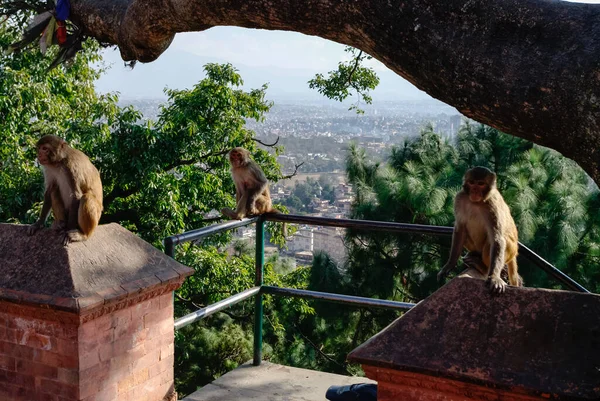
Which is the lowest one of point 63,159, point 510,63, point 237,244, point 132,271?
point 237,244

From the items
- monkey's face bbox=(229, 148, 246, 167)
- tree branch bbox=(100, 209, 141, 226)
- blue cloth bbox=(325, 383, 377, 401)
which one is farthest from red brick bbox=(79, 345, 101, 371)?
tree branch bbox=(100, 209, 141, 226)

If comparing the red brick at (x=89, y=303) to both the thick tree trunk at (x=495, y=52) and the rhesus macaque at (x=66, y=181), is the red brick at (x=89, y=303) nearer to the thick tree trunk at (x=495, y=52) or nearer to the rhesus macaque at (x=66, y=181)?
the rhesus macaque at (x=66, y=181)

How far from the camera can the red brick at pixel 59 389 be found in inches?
116

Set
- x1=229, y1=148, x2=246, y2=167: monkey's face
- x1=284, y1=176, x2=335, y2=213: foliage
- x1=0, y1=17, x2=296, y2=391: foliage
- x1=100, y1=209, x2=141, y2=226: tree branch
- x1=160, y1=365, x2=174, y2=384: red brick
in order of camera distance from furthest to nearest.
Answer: x1=284, y1=176, x2=335, y2=213: foliage, x1=100, y1=209, x2=141, y2=226: tree branch, x1=0, y1=17, x2=296, y2=391: foliage, x1=229, y1=148, x2=246, y2=167: monkey's face, x1=160, y1=365, x2=174, y2=384: red brick

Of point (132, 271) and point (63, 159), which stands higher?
point (63, 159)

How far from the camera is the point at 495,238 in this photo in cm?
315

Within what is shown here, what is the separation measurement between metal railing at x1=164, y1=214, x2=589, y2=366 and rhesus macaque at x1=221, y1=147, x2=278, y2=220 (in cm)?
271

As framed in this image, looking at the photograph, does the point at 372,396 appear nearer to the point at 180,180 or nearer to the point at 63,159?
the point at 63,159

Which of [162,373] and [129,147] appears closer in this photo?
[162,373]

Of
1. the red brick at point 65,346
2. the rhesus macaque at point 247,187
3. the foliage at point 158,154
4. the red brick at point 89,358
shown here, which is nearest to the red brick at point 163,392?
the red brick at point 89,358

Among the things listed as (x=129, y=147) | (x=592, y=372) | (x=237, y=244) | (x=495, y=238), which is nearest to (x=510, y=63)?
(x=592, y=372)

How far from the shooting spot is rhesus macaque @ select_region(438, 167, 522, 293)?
10.6 feet

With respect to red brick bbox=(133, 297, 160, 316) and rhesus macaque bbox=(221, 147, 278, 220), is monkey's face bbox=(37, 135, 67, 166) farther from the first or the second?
rhesus macaque bbox=(221, 147, 278, 220)

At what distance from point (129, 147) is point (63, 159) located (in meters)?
7.45
